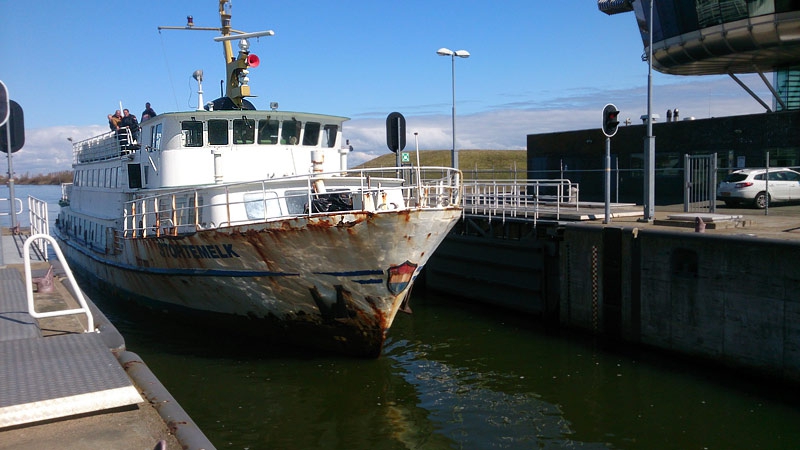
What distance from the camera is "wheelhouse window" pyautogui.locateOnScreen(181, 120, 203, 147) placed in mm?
13516

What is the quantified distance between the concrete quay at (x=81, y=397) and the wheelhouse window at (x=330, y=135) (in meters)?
9.25

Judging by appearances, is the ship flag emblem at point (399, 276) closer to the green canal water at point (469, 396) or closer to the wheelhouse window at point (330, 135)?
the green canal water at point (469, 396)

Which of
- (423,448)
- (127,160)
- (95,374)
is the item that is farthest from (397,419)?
(127,160)

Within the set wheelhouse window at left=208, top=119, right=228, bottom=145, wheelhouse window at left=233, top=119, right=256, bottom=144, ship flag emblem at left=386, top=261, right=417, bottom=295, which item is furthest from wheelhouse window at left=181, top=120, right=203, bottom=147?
ship flag emblem at left=386, top=261, right=417, bottom=295

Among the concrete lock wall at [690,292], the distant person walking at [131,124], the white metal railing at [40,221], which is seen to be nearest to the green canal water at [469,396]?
the concrete lock wall at [690,292]

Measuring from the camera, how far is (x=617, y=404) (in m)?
9.63

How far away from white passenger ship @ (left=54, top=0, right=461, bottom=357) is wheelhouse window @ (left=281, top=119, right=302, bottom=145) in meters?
0.03

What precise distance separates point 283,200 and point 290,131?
2.61 metres

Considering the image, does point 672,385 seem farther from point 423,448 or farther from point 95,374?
point 95,374

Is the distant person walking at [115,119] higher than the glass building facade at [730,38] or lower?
lower

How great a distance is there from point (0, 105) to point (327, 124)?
812 cm

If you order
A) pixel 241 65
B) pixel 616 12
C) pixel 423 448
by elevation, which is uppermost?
pixel 616 12

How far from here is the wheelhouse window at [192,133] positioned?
13.5 metres

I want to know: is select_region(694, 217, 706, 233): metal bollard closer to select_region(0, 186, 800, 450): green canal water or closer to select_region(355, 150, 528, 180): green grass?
select_region(0, 186, 800, 450): green canal water
